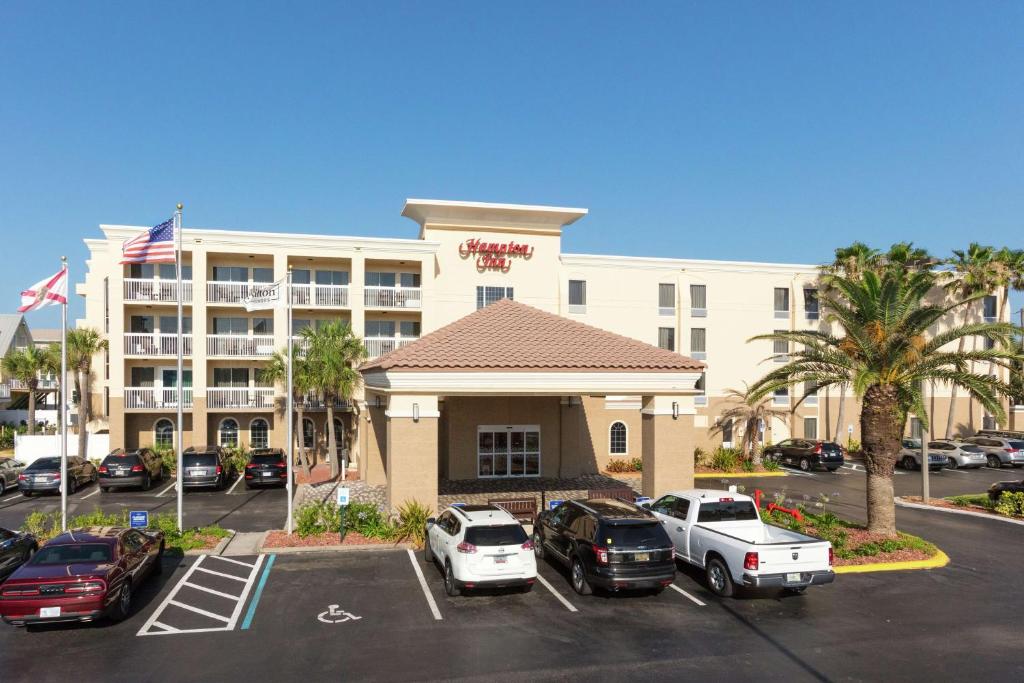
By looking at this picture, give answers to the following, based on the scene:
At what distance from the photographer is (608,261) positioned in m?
36.9

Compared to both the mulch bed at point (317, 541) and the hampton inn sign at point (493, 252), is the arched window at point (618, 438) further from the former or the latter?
the mulch bed at point (317, 541)

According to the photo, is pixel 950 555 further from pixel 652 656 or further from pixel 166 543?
pixel 166 543

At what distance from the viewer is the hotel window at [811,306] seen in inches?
1550

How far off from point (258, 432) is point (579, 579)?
988 inches

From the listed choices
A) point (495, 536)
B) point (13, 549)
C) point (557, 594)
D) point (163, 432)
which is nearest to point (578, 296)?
point (163, 432)

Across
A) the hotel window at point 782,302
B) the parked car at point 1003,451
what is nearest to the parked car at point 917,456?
the parked car at point 1003,451

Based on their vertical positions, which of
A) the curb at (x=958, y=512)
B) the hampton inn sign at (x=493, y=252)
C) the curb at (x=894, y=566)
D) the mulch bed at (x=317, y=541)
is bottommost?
the curb at (x=958, y=512)

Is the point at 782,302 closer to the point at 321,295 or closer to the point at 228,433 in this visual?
the point at 321,295

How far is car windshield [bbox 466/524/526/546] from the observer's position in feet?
42.9

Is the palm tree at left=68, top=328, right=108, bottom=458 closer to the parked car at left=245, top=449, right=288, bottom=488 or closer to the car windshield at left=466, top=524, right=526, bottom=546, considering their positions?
the parked car at left=245, top=449, right=288, bottom=488

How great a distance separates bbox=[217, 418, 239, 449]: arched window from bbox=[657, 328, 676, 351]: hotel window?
74.5 ft

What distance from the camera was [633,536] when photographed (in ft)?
43.1

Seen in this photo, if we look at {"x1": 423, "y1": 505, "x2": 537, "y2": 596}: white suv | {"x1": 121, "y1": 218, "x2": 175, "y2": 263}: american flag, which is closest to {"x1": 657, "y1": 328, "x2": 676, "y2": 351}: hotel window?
{"x1": 423, "y1": 505, "x2": 537, "y2": 596}: white suv

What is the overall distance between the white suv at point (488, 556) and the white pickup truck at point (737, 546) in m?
3.74
